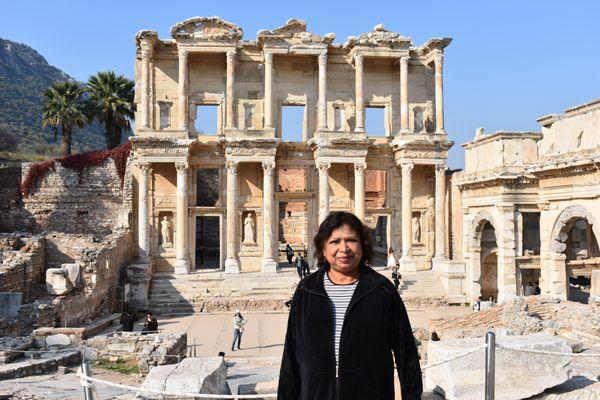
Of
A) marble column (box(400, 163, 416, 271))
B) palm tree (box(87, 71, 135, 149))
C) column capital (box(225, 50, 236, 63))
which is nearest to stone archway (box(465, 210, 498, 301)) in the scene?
marble column (box(400, 163, 416, 271))

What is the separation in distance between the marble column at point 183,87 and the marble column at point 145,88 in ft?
5.07

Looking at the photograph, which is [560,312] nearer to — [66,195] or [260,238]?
[260,238]

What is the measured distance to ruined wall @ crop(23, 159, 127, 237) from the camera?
3428cm

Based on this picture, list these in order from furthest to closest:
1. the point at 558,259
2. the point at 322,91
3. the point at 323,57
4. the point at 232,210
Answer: the point at 322,91 < the point at 323,57 < the point at 232,210 < the point at 558,259

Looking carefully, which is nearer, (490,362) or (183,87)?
(490,362)

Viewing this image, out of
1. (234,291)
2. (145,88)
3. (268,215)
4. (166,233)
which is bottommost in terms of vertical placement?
(234,291)

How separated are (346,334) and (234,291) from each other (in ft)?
71.5

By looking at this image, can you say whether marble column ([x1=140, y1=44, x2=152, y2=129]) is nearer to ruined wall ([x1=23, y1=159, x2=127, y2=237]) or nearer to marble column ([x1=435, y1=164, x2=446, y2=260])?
ruined wall ([x1=23, y1=159, x2=127, y2=237])

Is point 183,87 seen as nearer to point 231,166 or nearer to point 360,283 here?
point 231,166

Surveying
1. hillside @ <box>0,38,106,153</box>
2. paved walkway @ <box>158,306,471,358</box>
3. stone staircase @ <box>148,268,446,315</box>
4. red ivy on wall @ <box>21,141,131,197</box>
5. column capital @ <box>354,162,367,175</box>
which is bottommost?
paved walkway @ <box>158,306,471,358</box>

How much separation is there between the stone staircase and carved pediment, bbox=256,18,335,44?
36.2 feet

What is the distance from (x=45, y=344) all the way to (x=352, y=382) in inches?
A: 449

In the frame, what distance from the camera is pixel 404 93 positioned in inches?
1153

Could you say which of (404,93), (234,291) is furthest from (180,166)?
(404,93)
